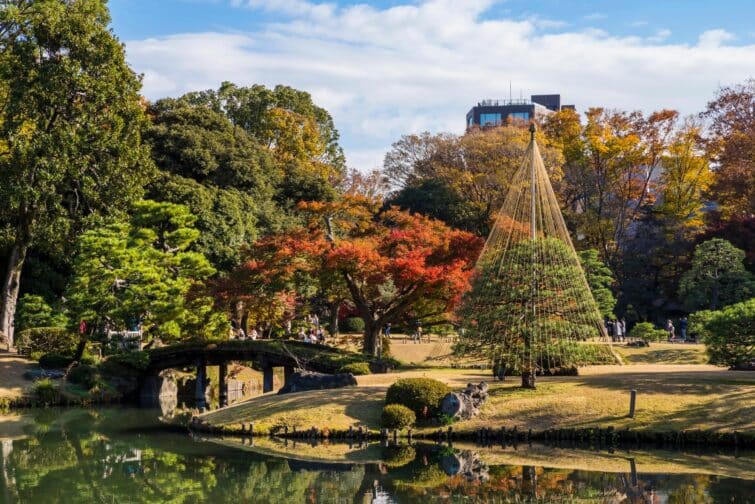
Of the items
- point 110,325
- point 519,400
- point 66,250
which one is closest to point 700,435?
point 519,400

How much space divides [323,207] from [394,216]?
307cm

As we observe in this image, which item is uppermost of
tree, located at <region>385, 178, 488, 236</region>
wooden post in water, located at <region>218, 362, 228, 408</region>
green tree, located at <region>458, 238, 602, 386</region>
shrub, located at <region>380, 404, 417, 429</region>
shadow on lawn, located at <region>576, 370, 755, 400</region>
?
tree, located at <region>385, 178, 488, 236</region>

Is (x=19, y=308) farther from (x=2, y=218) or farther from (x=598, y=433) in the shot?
(x=598, y=433)

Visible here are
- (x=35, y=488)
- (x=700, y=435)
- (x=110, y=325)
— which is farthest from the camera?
(x=110, y=325)

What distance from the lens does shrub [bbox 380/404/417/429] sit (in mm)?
25766

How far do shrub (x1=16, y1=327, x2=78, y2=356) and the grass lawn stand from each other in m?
13.9

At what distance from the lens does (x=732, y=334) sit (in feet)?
92.6

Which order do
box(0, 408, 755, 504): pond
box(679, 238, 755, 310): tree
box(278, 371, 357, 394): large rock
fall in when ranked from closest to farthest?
box(0, 408, 755, 504): pond, box(278, 371, 357, 394): large rock, box(679, 238, 755, 310): tree

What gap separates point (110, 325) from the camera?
128ft

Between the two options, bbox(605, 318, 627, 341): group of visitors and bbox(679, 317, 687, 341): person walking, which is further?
bbox(679, 317, 687, 341): person walking

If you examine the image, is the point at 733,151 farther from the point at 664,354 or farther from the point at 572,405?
the point at 572,405

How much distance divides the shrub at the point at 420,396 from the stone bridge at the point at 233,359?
25.2ft

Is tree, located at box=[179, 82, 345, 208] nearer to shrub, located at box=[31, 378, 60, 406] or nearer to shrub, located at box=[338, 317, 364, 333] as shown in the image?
shrub, located at box=[338, 317, 364, 333]

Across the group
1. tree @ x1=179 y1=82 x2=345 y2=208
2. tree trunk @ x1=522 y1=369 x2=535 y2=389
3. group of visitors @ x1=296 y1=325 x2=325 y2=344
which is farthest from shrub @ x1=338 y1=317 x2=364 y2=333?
tree trunk @ x1=522 y1=369 x2=535 y2=389
